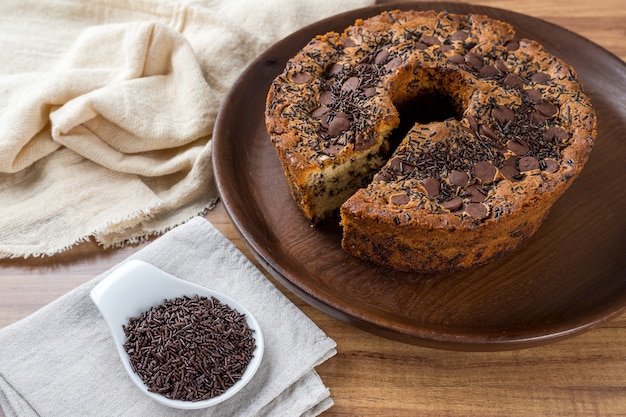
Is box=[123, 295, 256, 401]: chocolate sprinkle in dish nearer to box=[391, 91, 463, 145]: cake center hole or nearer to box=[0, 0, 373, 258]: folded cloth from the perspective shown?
box=[0, 0, 373, 258]: folded cloth

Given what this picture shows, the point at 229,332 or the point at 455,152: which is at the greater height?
the point at 455,152

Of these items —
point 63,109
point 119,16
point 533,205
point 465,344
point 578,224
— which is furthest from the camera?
point 119,16

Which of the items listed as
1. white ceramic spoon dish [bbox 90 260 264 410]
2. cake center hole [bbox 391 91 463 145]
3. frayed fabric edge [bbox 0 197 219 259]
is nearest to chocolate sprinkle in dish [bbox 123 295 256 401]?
white ceramic spoon dish [bbox 90 260 264 410]

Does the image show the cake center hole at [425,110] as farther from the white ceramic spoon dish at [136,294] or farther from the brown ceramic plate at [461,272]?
the white ceramic spoon dish at [136,294]

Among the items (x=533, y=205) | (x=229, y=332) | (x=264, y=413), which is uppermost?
(x=533, y=205)

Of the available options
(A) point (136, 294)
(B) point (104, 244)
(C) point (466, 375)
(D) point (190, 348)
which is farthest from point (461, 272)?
(B) point (104, 244)

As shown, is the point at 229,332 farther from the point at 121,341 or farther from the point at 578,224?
the point at 578,224

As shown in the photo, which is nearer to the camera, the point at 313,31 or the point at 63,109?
the point at 63,109

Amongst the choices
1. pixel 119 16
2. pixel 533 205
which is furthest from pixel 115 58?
pixel 533 205
